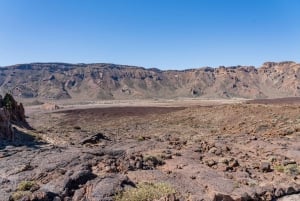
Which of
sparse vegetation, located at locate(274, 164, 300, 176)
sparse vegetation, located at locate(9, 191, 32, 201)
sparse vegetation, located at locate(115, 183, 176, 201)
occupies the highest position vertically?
sparse vegetation, located at locate(9, 191, 32, 201)

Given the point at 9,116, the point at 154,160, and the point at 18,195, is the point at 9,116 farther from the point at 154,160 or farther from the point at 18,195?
the point at 18,195

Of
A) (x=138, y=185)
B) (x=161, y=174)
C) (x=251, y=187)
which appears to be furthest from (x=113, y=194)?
(x=251, y=187)

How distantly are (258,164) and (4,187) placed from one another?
1024cm

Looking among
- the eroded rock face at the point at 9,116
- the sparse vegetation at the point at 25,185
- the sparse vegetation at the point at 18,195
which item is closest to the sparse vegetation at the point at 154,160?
the sparse vegetation at the point at 25,185

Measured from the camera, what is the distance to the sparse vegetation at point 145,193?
10.3 metres

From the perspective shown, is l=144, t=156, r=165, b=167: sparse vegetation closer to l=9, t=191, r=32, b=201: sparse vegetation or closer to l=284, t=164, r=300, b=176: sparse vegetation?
l=284, t=164, r=300, b=176: sparse vegetation

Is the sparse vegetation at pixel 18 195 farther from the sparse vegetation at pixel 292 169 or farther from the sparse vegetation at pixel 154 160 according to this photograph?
the sparse vegetation at pixel 292 169

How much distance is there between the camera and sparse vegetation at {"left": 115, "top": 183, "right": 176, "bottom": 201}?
407 inches

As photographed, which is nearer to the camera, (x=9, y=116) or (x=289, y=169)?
(x=289, y=169)

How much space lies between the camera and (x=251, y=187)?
12.6 m

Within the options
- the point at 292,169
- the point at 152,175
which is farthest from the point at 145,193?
the point at 292,169

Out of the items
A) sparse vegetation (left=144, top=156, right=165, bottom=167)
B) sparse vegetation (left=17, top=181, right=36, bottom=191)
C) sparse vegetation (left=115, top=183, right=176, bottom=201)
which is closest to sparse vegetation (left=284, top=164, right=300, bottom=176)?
sparse vegetation (left=144, top=156, right=165, bottom=167)

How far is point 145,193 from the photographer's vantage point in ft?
34.4

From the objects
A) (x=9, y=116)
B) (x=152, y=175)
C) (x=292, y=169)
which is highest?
(x=152, y=175)
